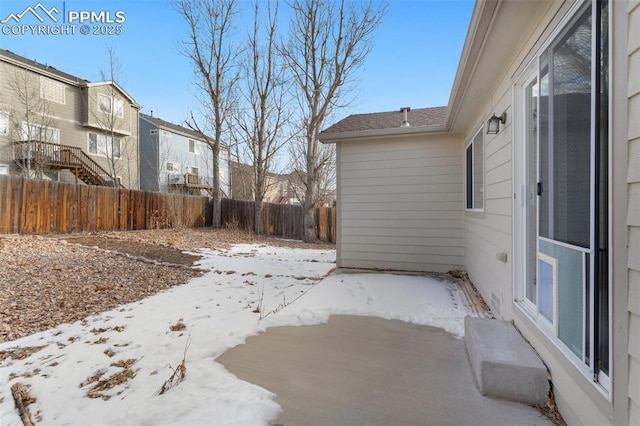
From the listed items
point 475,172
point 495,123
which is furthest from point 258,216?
point 495,123

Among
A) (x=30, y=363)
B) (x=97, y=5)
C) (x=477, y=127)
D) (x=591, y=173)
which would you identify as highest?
(x=97, y=5)

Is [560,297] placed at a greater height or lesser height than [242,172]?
lesser

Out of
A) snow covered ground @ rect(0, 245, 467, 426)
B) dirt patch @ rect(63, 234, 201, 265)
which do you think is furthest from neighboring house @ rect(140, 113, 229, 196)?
snow covered ground @ rect(0, 245, 467, 426)

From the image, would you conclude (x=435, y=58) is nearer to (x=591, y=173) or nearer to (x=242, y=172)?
(x=591, y=173)

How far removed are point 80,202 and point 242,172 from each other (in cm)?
712

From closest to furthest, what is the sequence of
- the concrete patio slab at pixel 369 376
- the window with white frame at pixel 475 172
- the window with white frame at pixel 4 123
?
the concrete patio slab at pixel 369 376, the window with white frame at pixel 475 172, the window with white frame at pixel 4 123

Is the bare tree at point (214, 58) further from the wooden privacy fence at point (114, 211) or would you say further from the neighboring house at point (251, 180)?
the neighboring house at point (251, 180)

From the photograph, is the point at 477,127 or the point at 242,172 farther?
the point at 242,172

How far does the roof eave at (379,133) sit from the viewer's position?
511cm

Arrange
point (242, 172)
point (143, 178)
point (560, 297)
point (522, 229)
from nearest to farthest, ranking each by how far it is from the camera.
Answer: point (560, 297) < point (522, 229) < point (242, 172) < point (143, 178)

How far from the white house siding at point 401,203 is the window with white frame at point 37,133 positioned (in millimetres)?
14238

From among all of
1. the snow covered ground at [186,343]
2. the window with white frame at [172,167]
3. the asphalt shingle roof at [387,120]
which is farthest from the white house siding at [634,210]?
the window with white frame at [172,167]

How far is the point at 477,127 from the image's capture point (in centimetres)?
421

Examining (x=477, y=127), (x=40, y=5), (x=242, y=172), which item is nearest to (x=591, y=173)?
(x=477, y=127)
